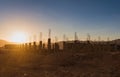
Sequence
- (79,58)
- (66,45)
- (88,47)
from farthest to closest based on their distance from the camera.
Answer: (66,45) → (88,47) → (79,58)

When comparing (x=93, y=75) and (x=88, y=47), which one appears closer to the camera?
(x=93, y=75)

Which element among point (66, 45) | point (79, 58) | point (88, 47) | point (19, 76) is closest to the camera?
point (19, 76)

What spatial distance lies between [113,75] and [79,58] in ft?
64.9

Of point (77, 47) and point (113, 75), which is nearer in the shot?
point (113, 75)

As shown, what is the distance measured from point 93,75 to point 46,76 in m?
3.44

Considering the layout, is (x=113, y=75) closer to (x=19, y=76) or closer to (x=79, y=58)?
(x=19, y=76)

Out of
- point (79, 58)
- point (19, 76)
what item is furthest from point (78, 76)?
point (79, 58)

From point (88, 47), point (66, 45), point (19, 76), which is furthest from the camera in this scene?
point (66, 45)

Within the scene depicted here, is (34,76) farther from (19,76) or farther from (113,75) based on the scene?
(113,75)

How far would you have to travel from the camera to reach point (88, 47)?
6369cm

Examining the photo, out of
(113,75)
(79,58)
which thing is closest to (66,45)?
(79,58)

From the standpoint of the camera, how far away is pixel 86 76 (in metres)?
18.4

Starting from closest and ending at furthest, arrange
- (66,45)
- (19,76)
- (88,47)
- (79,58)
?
(19,76), (79,58), (88,47), (66,45)

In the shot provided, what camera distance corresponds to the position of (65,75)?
18844 millimetres
